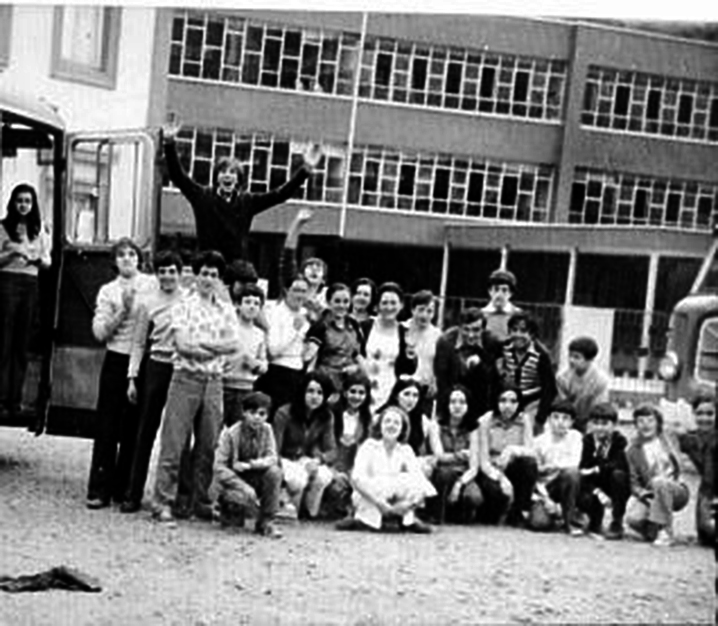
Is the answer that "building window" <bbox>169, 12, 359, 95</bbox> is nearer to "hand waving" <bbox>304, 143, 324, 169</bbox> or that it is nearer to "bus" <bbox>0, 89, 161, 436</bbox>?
"hand waving" <bbox>304, 143, 324, 169</bbox>

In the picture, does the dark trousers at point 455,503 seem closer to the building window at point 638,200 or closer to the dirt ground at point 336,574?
the dirt ground at point 336,574

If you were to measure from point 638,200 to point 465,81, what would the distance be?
287 millimetres

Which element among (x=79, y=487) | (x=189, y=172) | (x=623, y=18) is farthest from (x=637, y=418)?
(x=79, y=487)

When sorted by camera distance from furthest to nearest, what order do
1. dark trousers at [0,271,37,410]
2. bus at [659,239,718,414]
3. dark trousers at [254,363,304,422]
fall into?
dark trousers at [0,271,37,410] < dark trousers at [254,363,304,422] < bus at [659,239,718,414]

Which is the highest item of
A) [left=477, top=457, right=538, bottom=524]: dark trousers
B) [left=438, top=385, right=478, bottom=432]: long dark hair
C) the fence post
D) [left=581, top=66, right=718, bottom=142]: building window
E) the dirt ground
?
[left=581, top=66, right=718, bottom=142]: building window

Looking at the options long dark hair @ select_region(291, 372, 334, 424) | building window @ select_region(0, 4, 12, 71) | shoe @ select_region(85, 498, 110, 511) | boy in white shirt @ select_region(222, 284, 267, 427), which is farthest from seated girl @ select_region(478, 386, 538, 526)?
building window @ select_region(0, 4, 12, 71)

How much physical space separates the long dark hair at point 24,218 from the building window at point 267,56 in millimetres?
408

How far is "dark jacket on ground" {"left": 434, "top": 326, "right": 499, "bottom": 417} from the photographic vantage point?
1762mm

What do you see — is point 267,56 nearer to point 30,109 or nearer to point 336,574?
point 30,109

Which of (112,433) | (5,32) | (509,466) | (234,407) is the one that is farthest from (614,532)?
(5,32)

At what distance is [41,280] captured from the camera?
2043mm

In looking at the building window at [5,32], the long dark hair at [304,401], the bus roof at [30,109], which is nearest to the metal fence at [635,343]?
the long dark hair at [304,401]

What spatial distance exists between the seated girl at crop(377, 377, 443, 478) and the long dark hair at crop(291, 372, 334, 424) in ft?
0.27

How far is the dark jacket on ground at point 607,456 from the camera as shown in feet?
5.66
